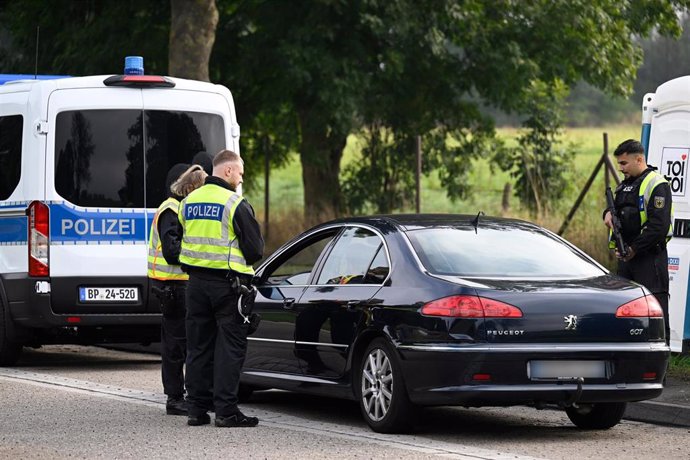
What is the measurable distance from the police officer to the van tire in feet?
17.3

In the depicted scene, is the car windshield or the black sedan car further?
the car windshield

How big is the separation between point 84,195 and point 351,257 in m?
3.91

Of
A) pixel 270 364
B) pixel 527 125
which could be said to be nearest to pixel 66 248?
pixel 270 364

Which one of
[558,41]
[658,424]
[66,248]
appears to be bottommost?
[658,424]

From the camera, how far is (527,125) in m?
29.2

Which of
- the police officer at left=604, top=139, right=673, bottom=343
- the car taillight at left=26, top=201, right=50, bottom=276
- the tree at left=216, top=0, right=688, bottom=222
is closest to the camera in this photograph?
the police officer at left=604, top=139, right=673, bottom=343

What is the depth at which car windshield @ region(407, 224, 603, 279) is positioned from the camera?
9.12 meters

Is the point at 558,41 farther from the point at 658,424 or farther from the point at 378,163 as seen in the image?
the point at 658,424

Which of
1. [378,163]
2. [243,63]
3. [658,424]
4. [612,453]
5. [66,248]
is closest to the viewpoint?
[612,453]

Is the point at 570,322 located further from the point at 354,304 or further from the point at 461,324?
the point at 354,304

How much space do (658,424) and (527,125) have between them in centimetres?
1959

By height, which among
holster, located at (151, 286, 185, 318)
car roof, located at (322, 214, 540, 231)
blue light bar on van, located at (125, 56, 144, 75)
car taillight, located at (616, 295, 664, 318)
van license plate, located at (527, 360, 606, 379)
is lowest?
van license plate, located at (527, 360, 606, 379)

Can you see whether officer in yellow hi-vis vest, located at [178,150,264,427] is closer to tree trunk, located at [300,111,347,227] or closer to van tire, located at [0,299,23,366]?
van tire, located at [0,299,23,366]

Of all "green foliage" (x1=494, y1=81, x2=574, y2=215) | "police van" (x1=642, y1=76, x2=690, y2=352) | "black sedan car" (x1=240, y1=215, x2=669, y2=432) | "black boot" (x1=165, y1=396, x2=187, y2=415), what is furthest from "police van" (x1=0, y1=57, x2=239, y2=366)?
"green foliage" (x1=494, y1=81, x2=574, y2=215)
